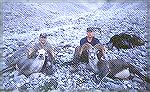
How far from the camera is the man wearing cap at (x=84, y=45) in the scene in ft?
8.01

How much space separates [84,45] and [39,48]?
0.34 m

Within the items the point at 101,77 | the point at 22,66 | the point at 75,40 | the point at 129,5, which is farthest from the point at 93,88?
the point at 129,5

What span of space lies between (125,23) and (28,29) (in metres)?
0.74

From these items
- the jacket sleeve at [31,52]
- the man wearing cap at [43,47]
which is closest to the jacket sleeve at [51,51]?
the man wearing cap at [43,47]

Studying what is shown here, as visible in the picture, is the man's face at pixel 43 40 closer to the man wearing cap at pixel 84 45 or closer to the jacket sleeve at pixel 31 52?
the jacket sleeve at pixel 31 52

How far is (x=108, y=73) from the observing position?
2418 millimetres

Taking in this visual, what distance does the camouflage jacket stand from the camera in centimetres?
245

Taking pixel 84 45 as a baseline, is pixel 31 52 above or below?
below

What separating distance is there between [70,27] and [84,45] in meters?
0.18

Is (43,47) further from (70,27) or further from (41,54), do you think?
(70,27)

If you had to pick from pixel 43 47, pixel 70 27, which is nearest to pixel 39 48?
pixel 43 47

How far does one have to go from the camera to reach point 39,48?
2.46 metres

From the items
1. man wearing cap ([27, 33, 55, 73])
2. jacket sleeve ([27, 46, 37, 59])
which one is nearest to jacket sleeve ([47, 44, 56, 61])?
man wearing cap ([27, 33, 55, 73])

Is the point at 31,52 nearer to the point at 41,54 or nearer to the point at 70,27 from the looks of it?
the point at 41,54
